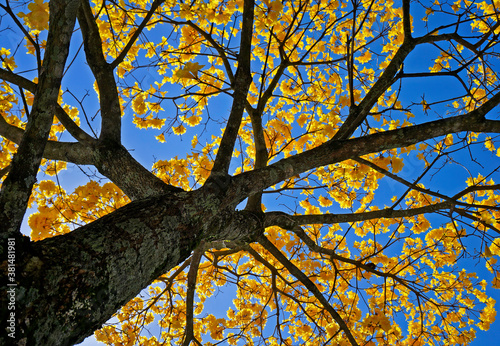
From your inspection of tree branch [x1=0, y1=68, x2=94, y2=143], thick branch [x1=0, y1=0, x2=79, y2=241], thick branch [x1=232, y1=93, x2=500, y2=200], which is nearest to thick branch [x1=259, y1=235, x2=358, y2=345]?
thick branch [x1=232, y1=93, x2=500, y2=200]

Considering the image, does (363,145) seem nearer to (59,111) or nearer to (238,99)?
(238,99)

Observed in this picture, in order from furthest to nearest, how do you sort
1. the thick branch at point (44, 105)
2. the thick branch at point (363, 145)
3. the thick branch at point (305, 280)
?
1. the thick branch at point (305, 280)
2. the thick branch at point (363, 145)
3. the thick branch at point (44, 105)

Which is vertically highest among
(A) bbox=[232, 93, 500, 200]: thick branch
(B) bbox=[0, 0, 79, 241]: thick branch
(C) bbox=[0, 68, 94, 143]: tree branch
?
(C) bbox=[0, 68, 94, 143]: tree branch

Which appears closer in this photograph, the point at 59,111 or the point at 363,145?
the point at 363,145

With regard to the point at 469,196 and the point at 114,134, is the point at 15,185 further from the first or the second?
the point at 469,196

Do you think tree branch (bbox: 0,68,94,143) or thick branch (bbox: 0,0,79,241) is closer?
thick branch (bbox: 0,0,79,241)

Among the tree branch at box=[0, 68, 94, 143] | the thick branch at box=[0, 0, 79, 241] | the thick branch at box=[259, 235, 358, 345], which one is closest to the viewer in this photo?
the thick branch at box=[0, 0, 79, 241]

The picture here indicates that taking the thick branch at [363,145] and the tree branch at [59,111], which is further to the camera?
the tree branch at [59,111]

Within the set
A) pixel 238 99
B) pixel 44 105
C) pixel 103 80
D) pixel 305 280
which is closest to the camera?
pixel 44 105

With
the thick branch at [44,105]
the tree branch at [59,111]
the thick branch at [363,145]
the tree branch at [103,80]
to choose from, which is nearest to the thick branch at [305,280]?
the thick branch at [363,145]

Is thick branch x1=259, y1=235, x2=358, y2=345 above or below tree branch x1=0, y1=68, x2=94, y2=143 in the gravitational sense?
below

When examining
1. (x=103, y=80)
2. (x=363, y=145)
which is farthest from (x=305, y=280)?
(x=103, y=80)

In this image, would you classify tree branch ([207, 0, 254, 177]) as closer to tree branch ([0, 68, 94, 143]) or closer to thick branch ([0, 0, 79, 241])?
thick branch ([0, 0, 79, 241])

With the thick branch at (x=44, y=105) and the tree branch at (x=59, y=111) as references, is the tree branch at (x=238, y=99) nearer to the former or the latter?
the thick branch at (x=44, y=105)
